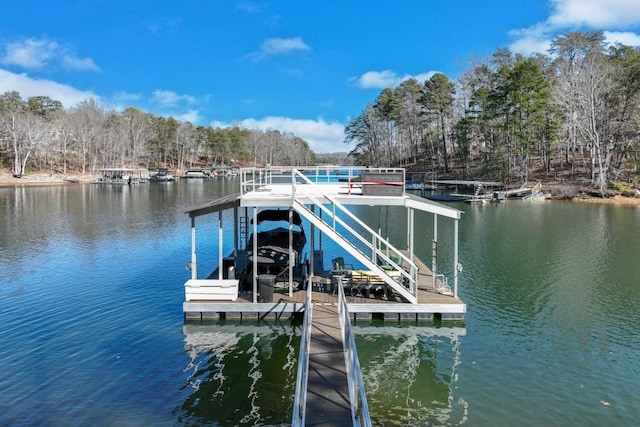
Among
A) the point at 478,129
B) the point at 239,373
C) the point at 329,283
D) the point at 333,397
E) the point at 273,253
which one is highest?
the point at 478,129

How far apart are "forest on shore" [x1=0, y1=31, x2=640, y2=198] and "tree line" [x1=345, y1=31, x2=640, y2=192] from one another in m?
0.17

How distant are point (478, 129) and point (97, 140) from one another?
249ft

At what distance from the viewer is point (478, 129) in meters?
67.6

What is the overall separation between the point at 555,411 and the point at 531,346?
11.3 feet

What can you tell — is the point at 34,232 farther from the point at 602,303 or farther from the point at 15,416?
the point at 602,303

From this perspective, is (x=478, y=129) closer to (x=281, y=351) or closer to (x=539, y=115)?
(x=539, y=115)

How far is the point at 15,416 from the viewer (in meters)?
8.58

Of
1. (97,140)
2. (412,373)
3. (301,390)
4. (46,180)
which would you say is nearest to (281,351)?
(412,373)

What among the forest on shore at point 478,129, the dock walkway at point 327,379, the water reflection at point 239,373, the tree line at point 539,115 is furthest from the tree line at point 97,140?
the dock walkway at point 327,379

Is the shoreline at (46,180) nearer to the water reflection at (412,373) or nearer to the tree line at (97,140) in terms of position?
the tree line at (97,140)

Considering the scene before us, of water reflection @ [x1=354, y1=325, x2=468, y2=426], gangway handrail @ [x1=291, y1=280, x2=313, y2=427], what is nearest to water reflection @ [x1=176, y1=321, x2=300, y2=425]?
gangway handrail @ [x1=291, y1=280, x2=313, y2=427]

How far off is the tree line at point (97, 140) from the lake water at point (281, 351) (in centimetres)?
7246

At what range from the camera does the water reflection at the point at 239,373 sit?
8.72 metres

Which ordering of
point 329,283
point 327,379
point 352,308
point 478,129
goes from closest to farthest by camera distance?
Answer: point 327,379 → point 352,308 → point 329,283 → point 478,129
